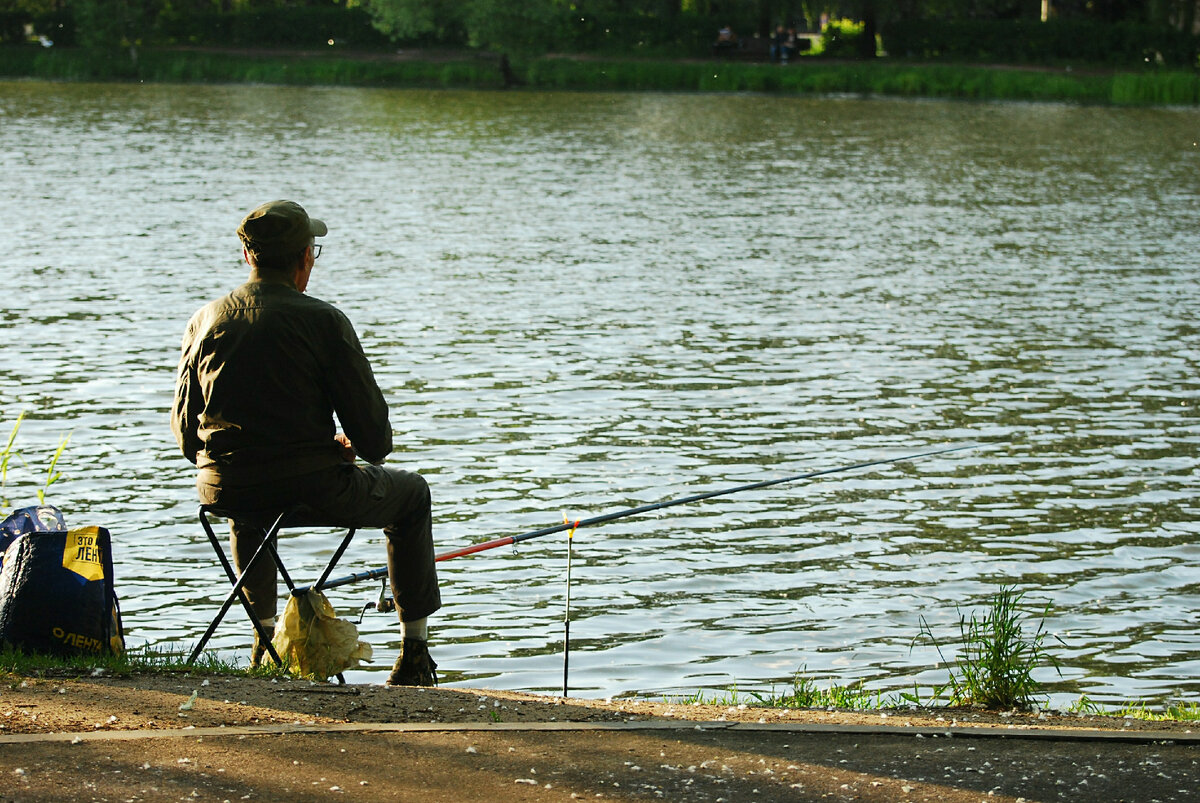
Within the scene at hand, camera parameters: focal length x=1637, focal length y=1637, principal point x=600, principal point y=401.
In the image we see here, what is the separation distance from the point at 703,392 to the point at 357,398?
24.5 ft

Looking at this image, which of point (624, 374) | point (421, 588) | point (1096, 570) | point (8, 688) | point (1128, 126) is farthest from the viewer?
point (1128, 126)

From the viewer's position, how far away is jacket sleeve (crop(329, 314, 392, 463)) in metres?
4.94

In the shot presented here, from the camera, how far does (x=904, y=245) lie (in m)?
20.4

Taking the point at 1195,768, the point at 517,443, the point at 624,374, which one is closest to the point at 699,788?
the point at 1195,768

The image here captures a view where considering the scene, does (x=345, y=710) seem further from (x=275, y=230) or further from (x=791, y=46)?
(x=791, y=46)

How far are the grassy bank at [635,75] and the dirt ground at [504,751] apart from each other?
133 ft

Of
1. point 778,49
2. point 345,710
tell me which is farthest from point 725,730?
point 778,49

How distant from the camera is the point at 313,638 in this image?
204 inches

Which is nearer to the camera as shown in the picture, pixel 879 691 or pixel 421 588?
pixel 421 588

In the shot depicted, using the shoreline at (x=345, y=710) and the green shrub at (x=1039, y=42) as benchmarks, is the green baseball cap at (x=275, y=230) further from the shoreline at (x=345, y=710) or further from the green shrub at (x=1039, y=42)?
the green shrub at (x=1039, y=42)

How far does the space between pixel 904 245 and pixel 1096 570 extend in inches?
496

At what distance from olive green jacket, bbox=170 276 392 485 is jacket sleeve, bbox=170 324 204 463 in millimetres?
35

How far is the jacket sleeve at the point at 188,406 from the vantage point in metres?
5.05

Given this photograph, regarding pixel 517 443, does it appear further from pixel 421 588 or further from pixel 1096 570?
pixel 421 588
